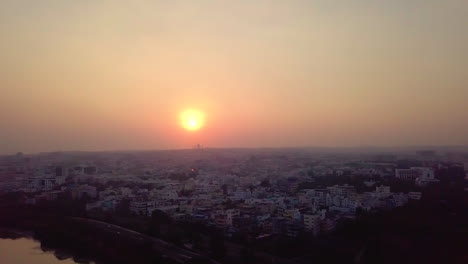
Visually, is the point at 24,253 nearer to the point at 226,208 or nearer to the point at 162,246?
the point at 162,246

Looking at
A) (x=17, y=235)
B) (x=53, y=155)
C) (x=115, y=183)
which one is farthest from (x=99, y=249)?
(x=53, y=155)

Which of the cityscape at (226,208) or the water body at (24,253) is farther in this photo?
the water body at (24,253)

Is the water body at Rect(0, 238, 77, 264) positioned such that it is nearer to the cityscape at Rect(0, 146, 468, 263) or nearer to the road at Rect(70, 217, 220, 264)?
the cityscape at Rect(0, 146, 468, 263)

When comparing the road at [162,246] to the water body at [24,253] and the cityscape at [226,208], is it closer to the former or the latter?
the cityscape at [226,208]

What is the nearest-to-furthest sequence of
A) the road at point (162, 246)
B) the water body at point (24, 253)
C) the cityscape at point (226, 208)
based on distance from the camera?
the road at point (162, 246) → the cityscape at point (226, 208) → the water body at point (24, 253)

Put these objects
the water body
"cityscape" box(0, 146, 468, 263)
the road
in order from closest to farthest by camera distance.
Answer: the road, "cityscape" box(0, 146, 468, 263), the water body

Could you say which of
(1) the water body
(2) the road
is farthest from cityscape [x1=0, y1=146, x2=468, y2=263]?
(1) the water body

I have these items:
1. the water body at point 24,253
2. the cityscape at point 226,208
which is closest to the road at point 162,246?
the cityscape at point 226,208

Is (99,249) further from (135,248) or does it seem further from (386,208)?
(386,208)

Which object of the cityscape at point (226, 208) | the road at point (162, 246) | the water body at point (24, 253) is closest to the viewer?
the road at point (162, 246)
